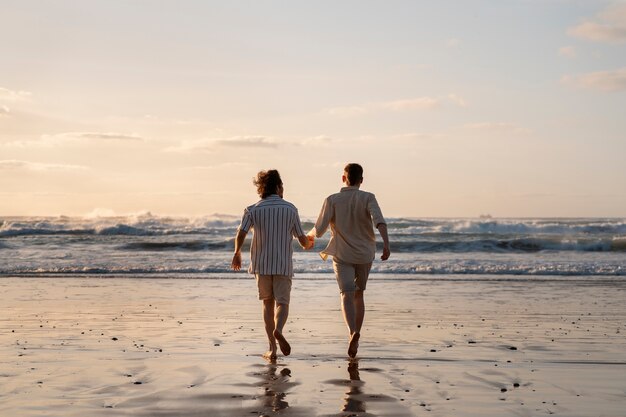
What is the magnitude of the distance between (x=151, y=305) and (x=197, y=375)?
230 inches

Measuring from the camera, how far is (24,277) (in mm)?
18109

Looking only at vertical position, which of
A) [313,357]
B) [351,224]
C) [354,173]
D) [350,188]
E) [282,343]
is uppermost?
[354,173]

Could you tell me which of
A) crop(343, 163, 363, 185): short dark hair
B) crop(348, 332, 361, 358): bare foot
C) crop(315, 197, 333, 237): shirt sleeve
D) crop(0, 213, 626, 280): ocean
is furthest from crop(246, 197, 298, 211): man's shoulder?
crop(0, 213, 626, 280): ocean

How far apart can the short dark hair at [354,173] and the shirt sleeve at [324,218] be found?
0.99ft

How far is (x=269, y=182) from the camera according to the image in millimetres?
7926

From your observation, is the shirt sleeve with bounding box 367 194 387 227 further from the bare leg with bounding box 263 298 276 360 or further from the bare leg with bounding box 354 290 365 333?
the bare leg with bounding box 263 298 276 360

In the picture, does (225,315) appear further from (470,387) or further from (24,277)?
(24,277)

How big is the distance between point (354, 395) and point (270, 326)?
2156 mm

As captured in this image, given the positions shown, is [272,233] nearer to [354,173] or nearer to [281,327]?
[281,327]

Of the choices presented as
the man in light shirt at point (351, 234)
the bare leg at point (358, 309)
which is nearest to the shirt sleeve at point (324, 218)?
the man in light shirt at point (351, 234)

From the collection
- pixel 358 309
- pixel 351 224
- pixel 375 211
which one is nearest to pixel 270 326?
pixel 358 309

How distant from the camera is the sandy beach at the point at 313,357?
5500 millimetres

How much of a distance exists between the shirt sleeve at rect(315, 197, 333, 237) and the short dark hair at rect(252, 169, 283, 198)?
1.82 ft

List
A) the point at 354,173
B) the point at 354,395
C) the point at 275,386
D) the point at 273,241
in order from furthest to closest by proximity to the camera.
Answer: the point at 354,173 → the point at 273,241 → the point at 275,386 → the point at 354,395
